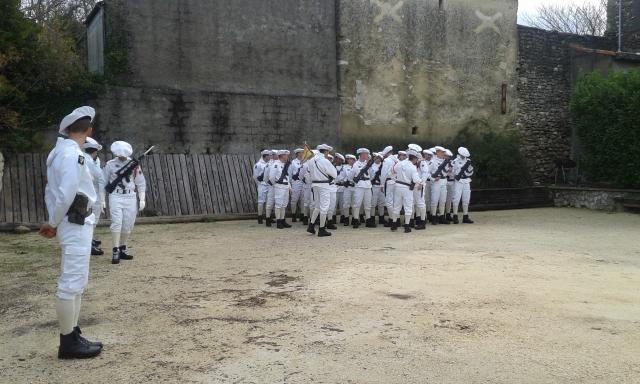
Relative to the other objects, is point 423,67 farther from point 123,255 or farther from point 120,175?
point 123,255

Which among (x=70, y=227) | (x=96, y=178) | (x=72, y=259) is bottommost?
(x=72, y=259)

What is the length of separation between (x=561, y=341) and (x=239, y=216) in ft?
36.8

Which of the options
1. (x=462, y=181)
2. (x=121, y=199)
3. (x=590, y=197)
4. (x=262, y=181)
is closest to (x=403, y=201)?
(x=462, y=181)

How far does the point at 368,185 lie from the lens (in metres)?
13.8

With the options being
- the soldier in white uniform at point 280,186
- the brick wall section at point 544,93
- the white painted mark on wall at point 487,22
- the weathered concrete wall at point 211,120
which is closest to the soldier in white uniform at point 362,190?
the soldier in white uniform at point 280,186

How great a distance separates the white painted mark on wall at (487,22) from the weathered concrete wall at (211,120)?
658 cm

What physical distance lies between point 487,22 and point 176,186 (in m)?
12.9

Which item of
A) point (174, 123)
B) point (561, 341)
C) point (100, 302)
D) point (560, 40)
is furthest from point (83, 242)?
point (560, 40)

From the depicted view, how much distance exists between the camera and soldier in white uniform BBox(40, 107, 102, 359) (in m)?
4.47

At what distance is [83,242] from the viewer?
4.62 meters

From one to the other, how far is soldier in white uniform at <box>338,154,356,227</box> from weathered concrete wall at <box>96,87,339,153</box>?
3.31 meters

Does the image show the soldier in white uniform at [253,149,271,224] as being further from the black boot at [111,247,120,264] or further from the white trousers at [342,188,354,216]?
the black boot at [111,247,120,264]

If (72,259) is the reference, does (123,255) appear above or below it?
below

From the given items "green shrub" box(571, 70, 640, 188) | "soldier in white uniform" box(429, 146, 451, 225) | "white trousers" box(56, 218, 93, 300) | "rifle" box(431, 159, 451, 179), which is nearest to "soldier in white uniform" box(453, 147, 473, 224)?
"soldier in white uniform" box(429, 146, 451, 225)
